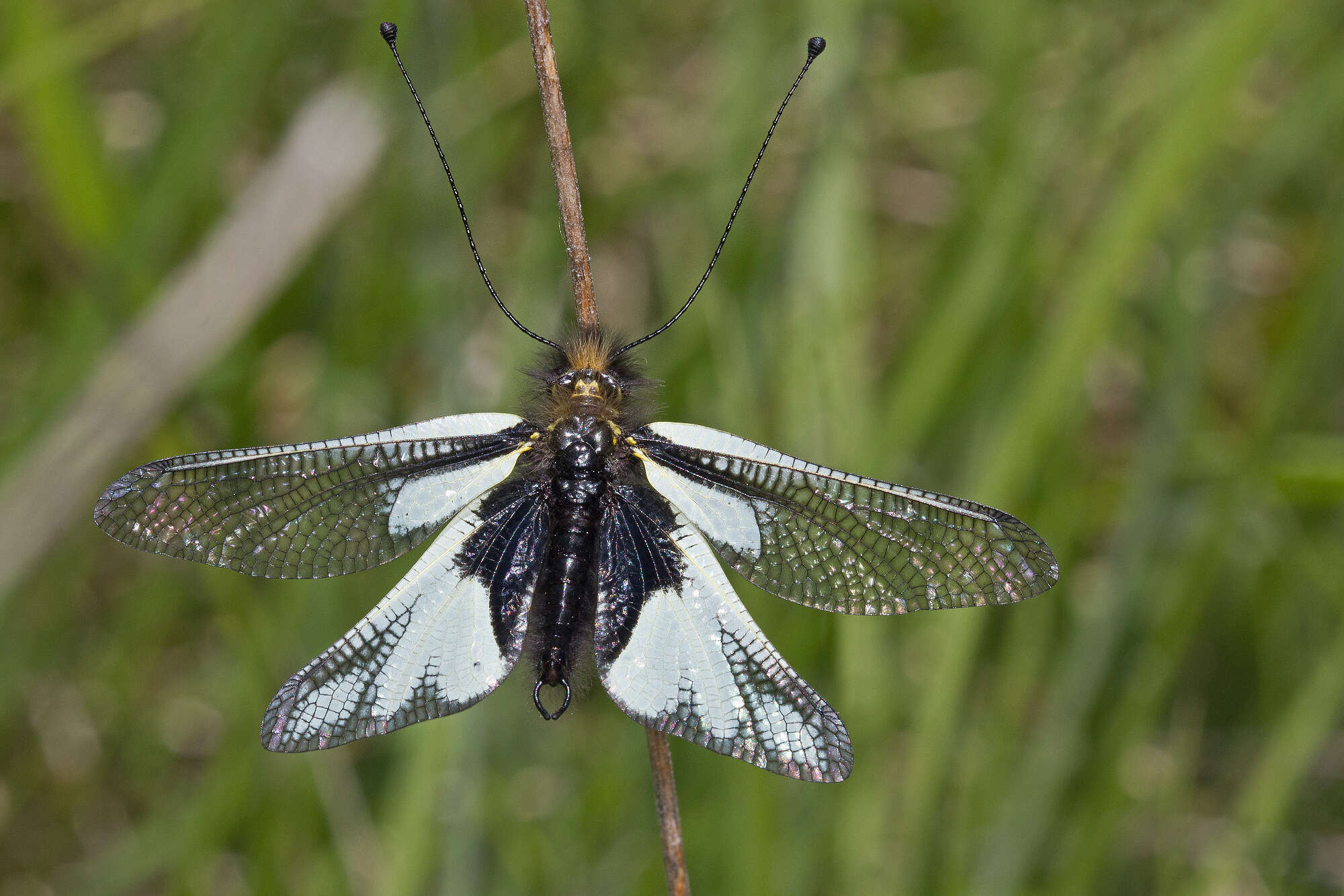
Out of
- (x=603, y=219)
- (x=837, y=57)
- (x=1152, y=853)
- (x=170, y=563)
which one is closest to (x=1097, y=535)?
(x=1152, y=853)

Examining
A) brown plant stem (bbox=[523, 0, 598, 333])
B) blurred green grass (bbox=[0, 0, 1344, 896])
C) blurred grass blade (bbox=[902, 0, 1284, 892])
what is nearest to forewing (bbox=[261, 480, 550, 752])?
brown plant stem (bbox=[523, 0, 598, 333])

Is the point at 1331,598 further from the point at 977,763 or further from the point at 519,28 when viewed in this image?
the point at 519,28

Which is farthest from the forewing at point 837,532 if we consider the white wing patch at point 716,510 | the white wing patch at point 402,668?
the white wing patch at point 402,668

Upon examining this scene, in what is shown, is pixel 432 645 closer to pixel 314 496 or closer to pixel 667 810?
pixel 314 496

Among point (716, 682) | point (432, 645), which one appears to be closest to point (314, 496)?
point (432, 645)

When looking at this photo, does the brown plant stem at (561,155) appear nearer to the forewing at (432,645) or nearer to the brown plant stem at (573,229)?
the brown plant stem at (573,229)

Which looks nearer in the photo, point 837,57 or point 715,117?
point 837,57

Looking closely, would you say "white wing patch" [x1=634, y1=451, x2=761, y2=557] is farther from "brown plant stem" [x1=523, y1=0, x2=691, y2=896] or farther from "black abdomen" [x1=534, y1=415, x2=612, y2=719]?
"brown plant stem" [x1=523, y1=0, x2=691, y2=896]
